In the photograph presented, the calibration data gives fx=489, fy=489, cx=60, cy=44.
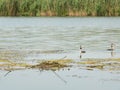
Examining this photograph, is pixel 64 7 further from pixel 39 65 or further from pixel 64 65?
pixel 39 65

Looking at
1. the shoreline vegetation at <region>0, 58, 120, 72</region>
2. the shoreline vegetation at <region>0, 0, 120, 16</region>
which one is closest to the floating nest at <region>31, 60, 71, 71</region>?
the shoreline vegetation at <region>0, 58, 120, 72</region>

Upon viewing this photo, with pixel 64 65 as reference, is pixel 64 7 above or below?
below

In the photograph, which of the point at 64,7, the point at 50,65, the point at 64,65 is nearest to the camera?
the point at 50,65

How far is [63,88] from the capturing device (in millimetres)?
10070

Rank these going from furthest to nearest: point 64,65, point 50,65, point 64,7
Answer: point 64,7 → point 64,65 → point 50,65

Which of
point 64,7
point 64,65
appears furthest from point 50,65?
point 64,7

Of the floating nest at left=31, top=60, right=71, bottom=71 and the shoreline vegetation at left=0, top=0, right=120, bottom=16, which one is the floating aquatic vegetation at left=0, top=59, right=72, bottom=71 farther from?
the shoreline vegetation at left=0, top=0, right=120, bottom=16

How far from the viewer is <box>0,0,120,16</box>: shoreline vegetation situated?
1801 inches

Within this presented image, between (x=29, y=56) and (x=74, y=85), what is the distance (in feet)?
14.9

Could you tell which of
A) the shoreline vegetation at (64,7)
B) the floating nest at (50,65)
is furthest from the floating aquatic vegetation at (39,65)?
the shoreline vegetation at (64,7)

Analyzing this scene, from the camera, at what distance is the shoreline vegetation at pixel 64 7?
4575 centimetres

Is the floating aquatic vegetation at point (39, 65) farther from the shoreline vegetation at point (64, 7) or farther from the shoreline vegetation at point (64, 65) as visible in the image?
the shoreline vegetation at point (64, 7)

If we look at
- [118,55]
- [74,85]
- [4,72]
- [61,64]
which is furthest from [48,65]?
[118,55]

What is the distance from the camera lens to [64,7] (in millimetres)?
46906
